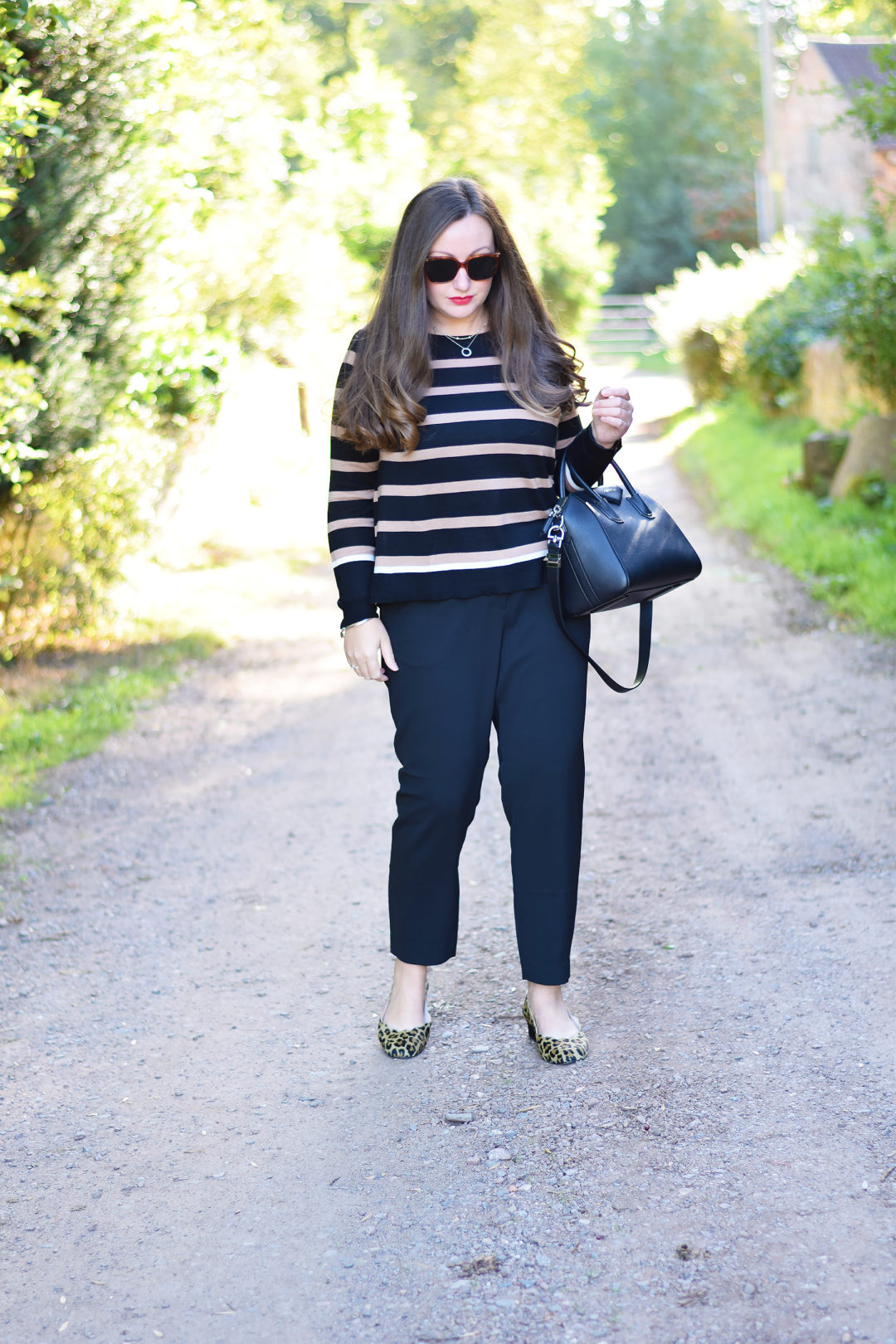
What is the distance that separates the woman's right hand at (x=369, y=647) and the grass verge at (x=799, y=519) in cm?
476

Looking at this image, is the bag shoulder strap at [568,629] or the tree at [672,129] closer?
the bag shoulder strap at [568,629]

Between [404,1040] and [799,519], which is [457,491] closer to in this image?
[404,1040]

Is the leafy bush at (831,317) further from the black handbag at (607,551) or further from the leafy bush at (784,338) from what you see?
the black handbag at (607,551)

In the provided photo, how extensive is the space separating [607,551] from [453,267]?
2.40ft

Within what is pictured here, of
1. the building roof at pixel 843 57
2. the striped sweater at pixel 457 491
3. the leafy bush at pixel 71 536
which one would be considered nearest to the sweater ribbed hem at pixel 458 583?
the striped sweater at pixel 457 491

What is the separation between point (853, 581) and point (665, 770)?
10.6ft

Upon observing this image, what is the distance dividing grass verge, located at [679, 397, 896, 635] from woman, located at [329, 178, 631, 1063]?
15.1 feet

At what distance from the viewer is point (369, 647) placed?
2994 millimetres

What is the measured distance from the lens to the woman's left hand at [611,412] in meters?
2.83

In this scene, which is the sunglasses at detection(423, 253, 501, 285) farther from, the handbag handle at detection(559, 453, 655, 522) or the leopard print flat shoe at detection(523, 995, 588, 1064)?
the leopard print flat shoe at detection(523, 995, 588, 1064)

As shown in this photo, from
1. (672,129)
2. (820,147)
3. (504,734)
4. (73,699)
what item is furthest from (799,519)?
(672,129)

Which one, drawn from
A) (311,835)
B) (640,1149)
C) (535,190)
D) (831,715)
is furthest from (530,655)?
(535,190)

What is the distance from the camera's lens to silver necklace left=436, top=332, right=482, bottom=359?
297 centimetres

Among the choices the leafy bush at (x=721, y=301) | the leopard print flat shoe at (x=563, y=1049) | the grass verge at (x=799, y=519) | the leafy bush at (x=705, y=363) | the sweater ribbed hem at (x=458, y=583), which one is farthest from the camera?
the leafy bush at (x=705, y=363)
